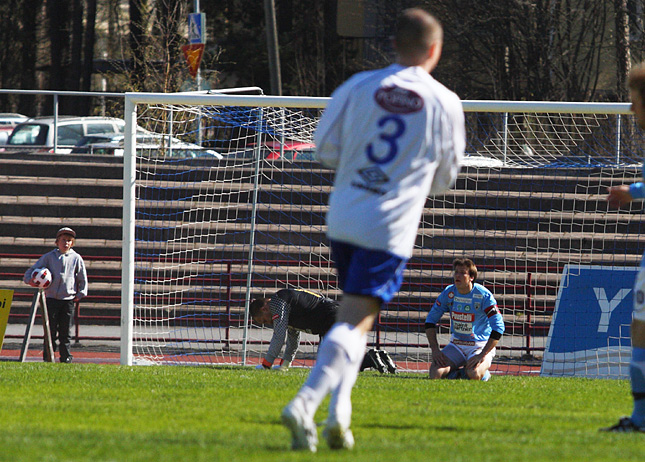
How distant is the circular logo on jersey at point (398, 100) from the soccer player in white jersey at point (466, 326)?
248 inches

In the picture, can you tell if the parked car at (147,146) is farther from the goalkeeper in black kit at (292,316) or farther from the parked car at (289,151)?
the goalkeeper in black kit at (292,316)

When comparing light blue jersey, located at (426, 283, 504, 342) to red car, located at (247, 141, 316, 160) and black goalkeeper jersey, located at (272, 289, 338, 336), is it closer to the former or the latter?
black goalkeeper jersey, located at (272, 289, 338, 336)

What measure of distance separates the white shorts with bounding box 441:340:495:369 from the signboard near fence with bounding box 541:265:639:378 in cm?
147

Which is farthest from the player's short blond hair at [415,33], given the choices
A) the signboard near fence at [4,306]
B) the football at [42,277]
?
the signboard near fence at [4,306]

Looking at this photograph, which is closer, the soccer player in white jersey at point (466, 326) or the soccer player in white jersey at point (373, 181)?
the soccer player in white jersey at point (373, 181)

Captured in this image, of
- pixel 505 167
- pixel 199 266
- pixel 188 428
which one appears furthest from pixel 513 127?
pixel 188 428

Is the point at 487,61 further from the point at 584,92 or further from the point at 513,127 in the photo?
the point at 513,127

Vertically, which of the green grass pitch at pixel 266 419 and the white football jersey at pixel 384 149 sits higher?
the white football jersey at pixel 384 149

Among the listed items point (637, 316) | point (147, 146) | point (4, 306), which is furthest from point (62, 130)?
point (637, 316)

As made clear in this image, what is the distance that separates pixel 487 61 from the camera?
30266 millimetres

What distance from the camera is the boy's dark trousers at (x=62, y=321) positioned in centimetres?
1216

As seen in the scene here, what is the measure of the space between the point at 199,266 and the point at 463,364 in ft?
18.6

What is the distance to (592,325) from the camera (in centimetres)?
1138

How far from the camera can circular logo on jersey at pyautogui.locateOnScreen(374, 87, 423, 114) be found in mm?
4078
